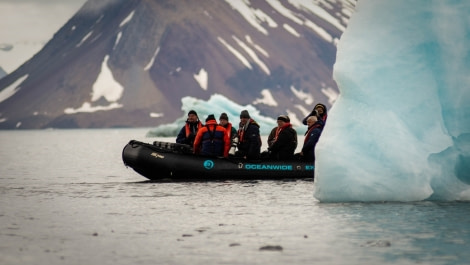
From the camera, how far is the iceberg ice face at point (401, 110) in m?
19.5

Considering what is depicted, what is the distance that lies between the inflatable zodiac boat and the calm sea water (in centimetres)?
187

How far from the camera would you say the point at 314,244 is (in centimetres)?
1485

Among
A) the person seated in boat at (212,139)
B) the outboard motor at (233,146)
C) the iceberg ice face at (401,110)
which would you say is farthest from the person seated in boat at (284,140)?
the iceberg ice face at (401,110)

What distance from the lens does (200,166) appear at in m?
27.6

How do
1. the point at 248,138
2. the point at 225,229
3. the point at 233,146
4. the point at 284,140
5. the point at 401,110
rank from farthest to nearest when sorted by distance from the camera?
the point at 233,146, the point at 248,138, the point at 284,140, the point at 401,110, the point at 225,229

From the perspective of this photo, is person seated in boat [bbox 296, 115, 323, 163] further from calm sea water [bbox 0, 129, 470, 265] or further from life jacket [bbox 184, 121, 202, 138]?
life jacket [bbox 184, 121, 202, 138]

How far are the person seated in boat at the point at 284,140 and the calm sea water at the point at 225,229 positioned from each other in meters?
2.24

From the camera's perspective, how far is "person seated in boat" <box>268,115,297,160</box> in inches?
1086

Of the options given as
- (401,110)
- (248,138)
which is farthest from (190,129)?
(401,110)

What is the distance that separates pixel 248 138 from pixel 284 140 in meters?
1.08

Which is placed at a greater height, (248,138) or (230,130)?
(230,130)

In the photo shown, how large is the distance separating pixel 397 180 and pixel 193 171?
903 cm

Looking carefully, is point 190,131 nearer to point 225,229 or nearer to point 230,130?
point 230,130

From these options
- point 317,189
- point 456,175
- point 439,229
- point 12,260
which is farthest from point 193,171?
point 12,260
